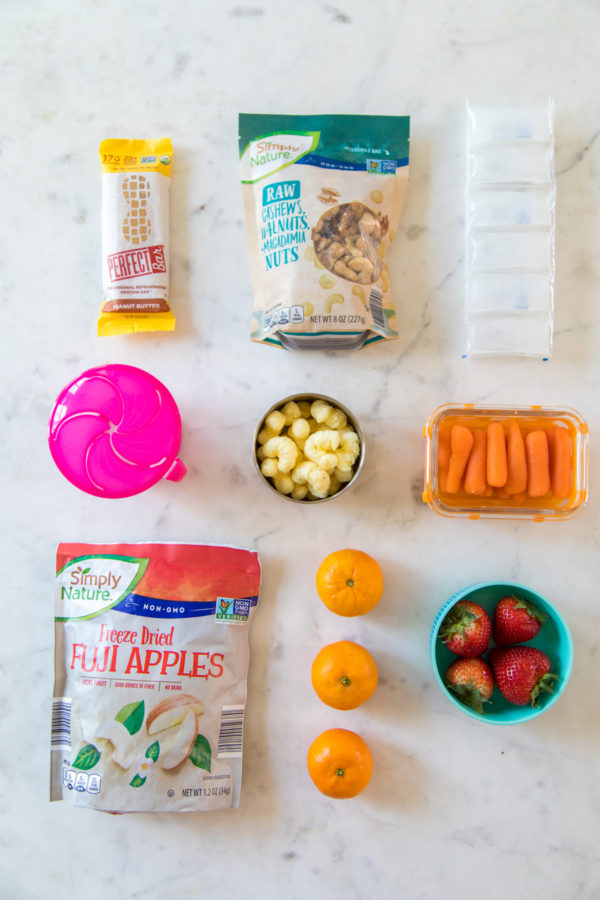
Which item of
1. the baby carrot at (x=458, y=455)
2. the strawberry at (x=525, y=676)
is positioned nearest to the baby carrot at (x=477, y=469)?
the baby carrot at (x=458, y=455)

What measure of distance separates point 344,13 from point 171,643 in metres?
1.08

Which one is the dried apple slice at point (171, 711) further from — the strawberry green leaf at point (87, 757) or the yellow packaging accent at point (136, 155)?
the yellow packaging accent at point (136, 155)

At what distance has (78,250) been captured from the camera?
1.00m

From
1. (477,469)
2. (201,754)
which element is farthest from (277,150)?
(201,754)

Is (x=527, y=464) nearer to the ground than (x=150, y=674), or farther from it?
farther from it

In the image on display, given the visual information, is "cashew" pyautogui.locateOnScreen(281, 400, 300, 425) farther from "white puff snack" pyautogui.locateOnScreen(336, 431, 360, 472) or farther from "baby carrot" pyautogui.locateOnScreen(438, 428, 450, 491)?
"baby carrot" pyautogui.locateOnScreen(438, 428, 450, 491)

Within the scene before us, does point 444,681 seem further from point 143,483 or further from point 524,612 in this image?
point 143,483

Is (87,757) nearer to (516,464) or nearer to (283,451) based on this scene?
(283,451)

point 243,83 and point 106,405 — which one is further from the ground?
point 243,83

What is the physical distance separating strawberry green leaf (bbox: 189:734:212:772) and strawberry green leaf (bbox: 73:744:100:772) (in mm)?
145

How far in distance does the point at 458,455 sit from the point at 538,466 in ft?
0.40

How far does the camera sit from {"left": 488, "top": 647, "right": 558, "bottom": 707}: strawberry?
859mm

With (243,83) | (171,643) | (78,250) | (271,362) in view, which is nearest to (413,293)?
(271,362)

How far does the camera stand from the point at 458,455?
90 cm
